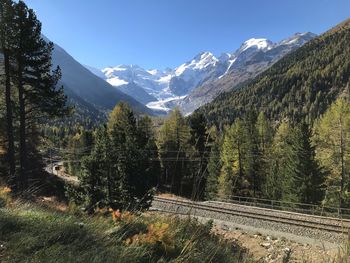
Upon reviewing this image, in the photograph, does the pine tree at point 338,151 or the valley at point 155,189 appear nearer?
the valley at point 155,189

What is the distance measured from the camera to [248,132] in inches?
1702

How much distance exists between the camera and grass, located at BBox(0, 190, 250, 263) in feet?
10.5

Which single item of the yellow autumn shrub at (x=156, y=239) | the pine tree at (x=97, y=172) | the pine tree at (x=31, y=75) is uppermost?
the pine tree at (x=31, y=75)

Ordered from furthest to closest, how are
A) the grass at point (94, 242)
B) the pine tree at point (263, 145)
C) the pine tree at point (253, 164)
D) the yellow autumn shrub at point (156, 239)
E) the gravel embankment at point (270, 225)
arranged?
the pine tree at point (263, 145) < the pine tree at point (253, 164) < the gravel embankment at point (270, 225) < the yellow autumn shrub at point (156, 239) < the grass at point (94, 242)

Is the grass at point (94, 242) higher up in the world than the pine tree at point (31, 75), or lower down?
lower down

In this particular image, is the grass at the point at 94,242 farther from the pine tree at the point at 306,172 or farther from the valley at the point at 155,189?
the pine tree at the point at 306,172

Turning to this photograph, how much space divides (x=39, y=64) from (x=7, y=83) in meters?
2.23

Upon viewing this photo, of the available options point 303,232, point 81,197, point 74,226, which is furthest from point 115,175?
point 74,226

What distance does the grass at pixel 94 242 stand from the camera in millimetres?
3199

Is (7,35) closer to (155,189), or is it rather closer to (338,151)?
(155,189)

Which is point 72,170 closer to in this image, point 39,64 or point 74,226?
point 39,64

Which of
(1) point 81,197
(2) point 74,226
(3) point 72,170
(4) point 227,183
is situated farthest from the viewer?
(3) point 72,170

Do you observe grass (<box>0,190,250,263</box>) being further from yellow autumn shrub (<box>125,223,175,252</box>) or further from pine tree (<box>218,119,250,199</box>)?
pine tree (<box>218,119,250,199</box>)

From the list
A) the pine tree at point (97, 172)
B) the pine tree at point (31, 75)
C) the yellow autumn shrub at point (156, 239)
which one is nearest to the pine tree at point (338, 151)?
the pine tree at point (97, 172)
